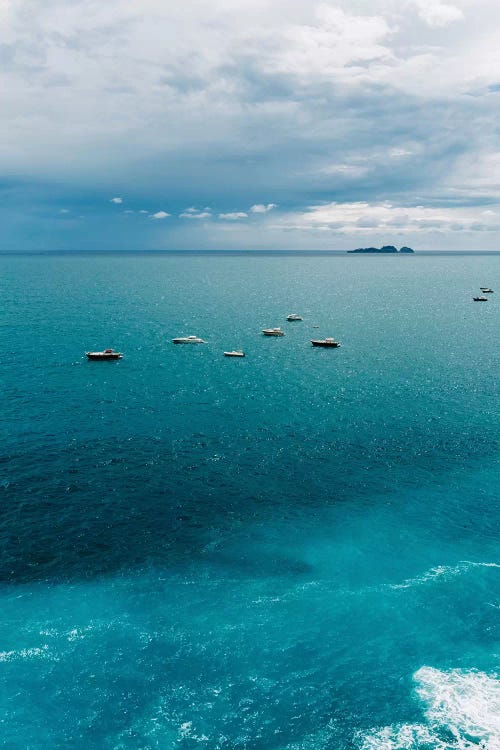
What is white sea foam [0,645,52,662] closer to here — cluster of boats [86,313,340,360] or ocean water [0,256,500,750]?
ocean water [0,256,500,750]

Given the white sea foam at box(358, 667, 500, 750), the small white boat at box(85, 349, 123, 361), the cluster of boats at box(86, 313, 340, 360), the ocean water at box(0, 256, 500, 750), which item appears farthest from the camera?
the cluster of boats at box(86, 313, 340, 360)

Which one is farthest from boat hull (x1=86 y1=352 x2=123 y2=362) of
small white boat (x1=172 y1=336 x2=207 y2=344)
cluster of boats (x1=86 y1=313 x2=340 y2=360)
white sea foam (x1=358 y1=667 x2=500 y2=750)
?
white sea foam (x1=358 y1=667 x2=500 y2=750)

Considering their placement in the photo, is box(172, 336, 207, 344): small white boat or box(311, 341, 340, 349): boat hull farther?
box(172, 336, 207, 344): small white boat

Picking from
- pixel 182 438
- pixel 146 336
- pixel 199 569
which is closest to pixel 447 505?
pixel 199 569

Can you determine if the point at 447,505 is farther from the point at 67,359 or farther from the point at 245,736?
the point at 67,359

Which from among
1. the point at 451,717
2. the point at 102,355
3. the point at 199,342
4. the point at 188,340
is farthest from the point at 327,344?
the point at 451,717

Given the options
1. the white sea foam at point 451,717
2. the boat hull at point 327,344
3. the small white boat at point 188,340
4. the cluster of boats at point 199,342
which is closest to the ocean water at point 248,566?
the white sea foam at point 451,717

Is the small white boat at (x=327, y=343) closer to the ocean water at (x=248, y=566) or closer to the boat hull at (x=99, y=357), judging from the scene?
the ocean water at (x=248, y=566)
